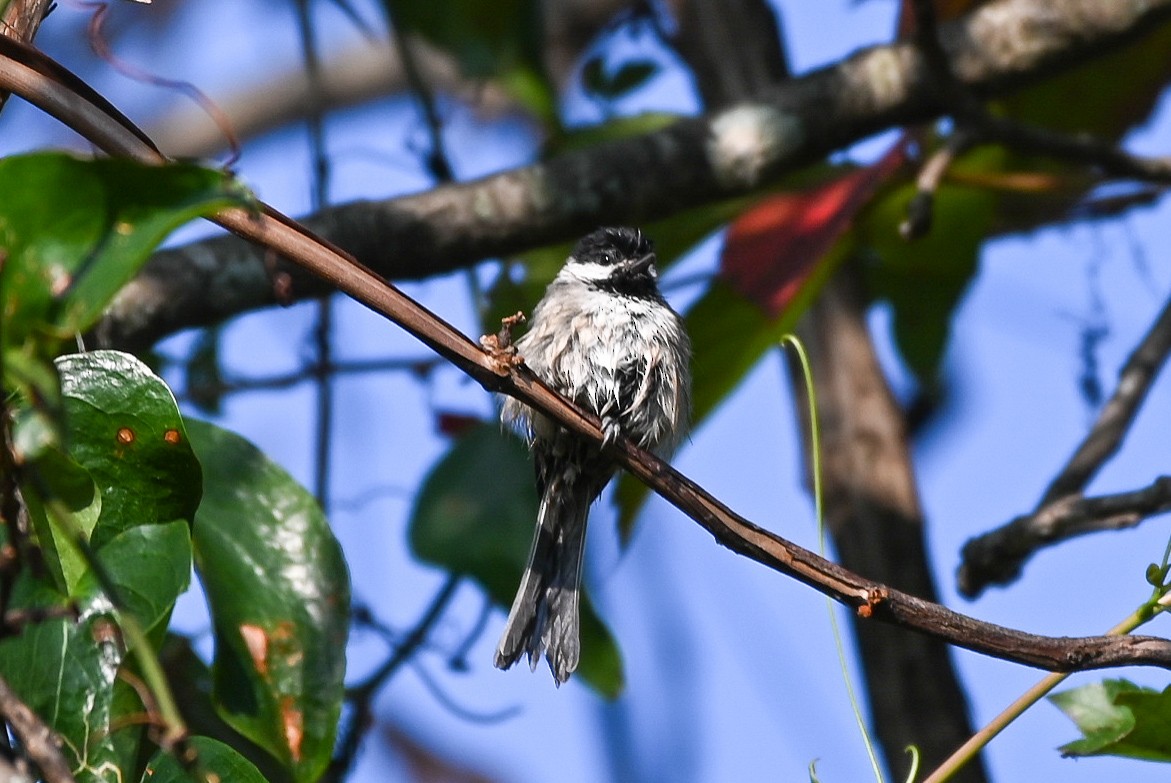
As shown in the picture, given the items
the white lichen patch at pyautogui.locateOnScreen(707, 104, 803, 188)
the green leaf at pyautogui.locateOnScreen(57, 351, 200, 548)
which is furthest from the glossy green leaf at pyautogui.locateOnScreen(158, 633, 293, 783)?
the white lichen patch at pyautogui.locateOnScreen(707, 104, 803, 188)

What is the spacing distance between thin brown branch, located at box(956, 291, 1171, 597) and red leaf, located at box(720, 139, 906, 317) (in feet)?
2.79

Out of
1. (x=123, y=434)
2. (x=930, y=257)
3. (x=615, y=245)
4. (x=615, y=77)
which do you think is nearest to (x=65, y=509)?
(x=123, y=434)

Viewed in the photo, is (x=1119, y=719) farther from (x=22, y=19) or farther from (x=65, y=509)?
(x=22, y=19)

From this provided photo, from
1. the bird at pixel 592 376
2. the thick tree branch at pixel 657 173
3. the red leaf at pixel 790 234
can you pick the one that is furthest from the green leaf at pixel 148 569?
the red leaf at pixel 790 234

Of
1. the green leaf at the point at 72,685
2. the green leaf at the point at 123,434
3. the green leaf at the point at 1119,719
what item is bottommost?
the green leaf at the point at 72,685

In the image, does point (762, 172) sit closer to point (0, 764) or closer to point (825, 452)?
point (825, 452)

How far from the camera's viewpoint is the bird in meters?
3.73

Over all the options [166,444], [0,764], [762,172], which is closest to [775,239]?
[762,172]

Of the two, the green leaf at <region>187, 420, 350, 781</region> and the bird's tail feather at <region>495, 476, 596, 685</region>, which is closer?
the green leaf at <region>187, 420, 350, 781</region>

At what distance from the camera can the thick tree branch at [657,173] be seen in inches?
138

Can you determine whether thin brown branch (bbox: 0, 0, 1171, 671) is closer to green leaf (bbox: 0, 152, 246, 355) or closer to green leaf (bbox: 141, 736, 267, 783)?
green leaf (bbox: 0, 152, 246, 355)

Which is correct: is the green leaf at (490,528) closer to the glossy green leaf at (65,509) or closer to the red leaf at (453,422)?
the red leaf at (453,422)

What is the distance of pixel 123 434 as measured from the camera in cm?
220

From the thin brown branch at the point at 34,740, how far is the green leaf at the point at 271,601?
1151mm
